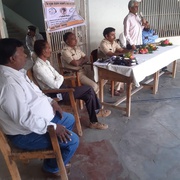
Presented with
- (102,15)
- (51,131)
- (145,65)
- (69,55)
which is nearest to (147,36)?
(102,15)

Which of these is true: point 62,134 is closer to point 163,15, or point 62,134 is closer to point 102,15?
point 102,15

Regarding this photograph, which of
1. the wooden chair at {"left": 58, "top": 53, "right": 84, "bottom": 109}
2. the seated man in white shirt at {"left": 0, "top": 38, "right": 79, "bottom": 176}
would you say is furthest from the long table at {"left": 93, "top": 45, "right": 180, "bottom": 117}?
the seated man in white shirt at {"left": 0, "top": 38, "right": 79, "bottom": 176}

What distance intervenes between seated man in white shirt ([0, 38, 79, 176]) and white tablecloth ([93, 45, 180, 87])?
3.72 ft

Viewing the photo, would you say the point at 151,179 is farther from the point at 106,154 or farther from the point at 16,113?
the point at 16,113

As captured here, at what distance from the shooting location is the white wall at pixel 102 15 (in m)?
4.50

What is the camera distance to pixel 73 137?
159cm

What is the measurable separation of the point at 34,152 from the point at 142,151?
1.09 metres

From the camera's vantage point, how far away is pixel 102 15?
4.62 m

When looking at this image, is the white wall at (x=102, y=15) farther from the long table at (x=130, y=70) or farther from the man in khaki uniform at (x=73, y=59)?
the long table at (x=130, y=70)

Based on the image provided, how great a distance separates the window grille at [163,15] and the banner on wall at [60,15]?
2061 millimetres

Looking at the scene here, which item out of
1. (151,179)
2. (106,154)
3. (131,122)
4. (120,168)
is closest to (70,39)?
(131,122)

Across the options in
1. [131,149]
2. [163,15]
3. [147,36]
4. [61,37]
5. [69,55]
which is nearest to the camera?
[131,149]

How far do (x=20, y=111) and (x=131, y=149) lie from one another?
4.07ft

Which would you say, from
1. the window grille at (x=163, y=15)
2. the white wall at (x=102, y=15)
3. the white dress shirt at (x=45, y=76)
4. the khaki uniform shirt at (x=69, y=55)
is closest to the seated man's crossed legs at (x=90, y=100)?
the white dress shirt at (x=45, y=76)
